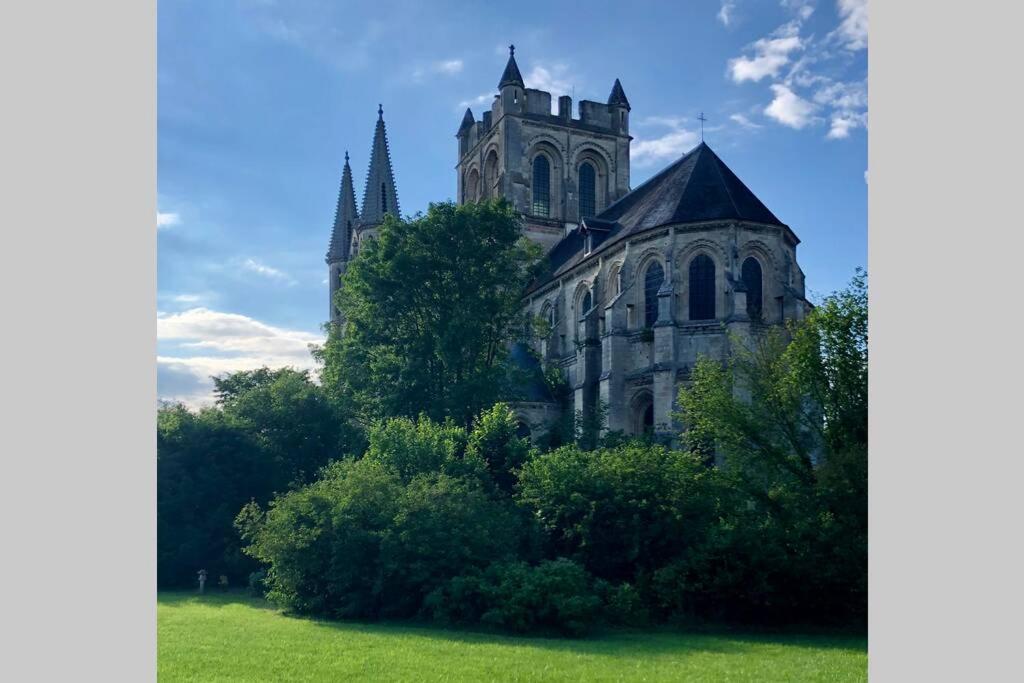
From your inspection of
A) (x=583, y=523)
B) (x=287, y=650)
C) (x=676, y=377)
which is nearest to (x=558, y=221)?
(x=676, y=377)

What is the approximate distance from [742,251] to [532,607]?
70.6ft

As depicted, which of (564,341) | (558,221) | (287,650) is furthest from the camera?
(558,221)

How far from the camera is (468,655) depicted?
49.4 feet

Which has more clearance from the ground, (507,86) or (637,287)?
(507,86)

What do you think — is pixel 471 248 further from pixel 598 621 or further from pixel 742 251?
pixel 598 621

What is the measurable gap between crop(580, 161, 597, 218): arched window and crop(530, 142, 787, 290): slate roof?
40.7 ft

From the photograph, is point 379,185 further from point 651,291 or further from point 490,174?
point 651,291

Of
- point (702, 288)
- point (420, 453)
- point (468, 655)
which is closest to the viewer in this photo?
point (468, 655)

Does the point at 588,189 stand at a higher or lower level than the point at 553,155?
lower

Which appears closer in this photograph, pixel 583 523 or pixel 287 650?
pixel 287 650

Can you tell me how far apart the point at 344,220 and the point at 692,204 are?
42.7 metres

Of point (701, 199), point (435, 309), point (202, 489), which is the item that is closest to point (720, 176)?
point (701, 199)
